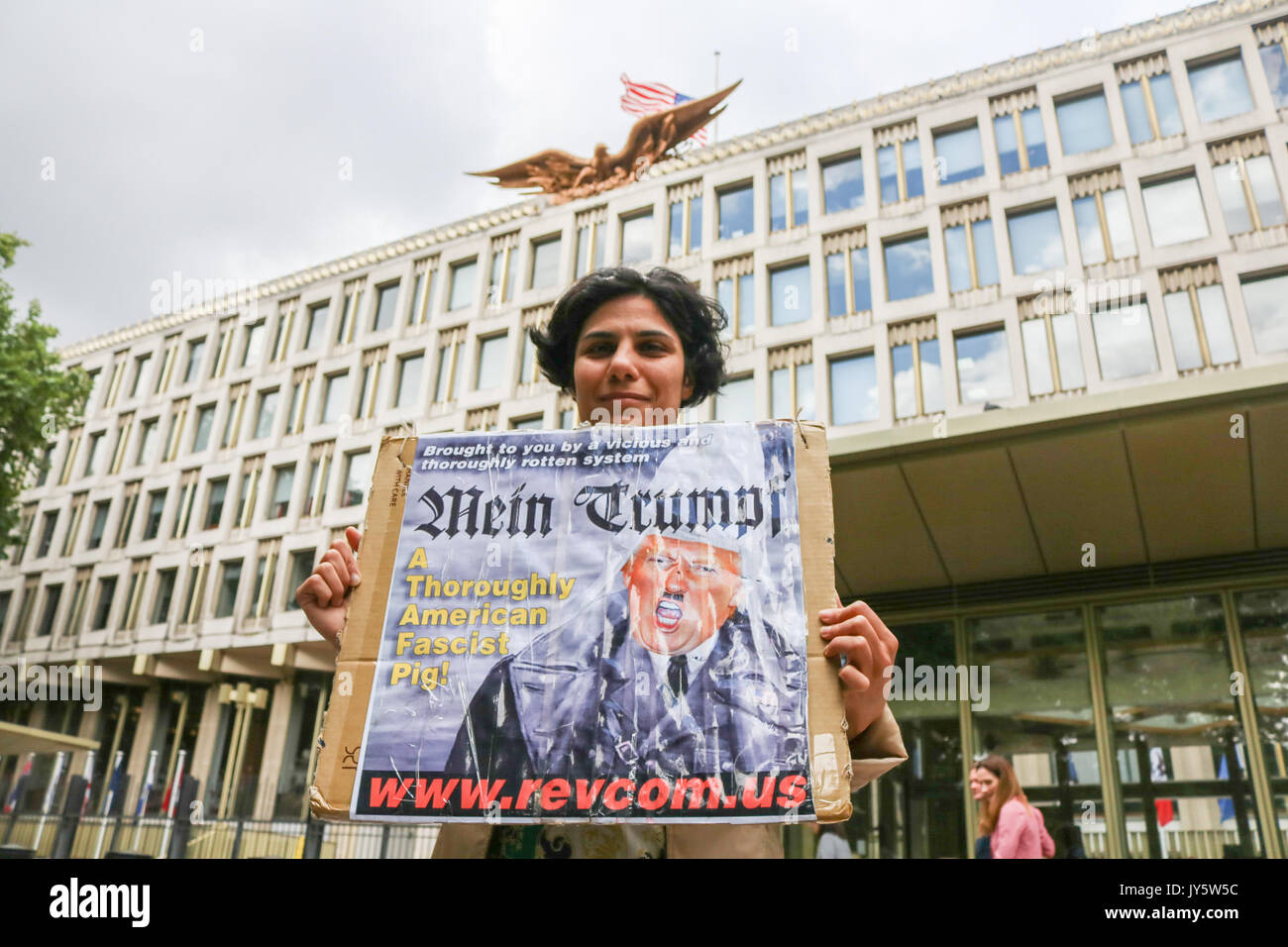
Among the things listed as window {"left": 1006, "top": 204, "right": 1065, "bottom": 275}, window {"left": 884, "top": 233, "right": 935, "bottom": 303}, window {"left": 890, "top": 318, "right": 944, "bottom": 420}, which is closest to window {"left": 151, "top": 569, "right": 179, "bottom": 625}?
window {"left": 890, "top": 318, "right": 944, "bottom": 420}

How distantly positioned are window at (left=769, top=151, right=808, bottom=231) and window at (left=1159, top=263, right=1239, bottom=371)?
31.6 ft

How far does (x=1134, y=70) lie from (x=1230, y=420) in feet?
62.2

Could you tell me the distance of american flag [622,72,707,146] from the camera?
28594 millimetres

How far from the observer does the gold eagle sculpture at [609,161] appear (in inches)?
1116

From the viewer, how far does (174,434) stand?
3381 cm

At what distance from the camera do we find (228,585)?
2942 centimetres

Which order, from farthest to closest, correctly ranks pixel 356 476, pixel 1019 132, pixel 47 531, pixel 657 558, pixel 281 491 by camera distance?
pixel 47 531 → pixel 281 491 → pixel 356 476 → pixel 1019 132 → pixel 657 558

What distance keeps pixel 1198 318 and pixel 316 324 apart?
90.2ft

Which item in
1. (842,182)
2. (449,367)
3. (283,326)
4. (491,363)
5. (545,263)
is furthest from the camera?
(283,326)

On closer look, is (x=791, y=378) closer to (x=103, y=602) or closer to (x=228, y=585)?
(x=228, y=585)

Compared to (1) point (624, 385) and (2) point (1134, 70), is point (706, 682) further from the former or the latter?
(2) point (1134, 70)

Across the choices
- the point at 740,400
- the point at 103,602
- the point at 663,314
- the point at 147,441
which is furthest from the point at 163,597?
the point at 663,314

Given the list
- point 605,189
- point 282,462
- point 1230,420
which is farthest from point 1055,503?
point 282,462

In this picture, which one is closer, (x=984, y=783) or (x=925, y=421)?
(x=984, y=783)
